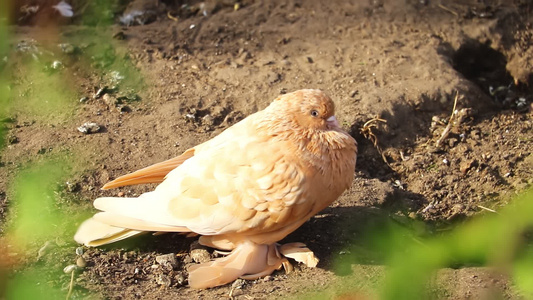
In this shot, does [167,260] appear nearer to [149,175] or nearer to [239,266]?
[239,266]

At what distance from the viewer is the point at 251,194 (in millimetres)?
3488

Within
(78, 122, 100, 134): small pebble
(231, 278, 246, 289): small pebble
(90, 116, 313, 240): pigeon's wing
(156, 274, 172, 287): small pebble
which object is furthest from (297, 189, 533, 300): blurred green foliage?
(78, 122, 100, 134): small pebble

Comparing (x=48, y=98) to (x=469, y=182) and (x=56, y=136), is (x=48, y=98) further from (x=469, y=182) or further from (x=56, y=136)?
(x=469, y=182)

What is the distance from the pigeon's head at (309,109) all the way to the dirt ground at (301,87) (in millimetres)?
600

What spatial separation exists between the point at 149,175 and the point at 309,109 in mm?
991

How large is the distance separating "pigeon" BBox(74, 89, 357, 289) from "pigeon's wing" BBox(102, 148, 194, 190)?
0.17m

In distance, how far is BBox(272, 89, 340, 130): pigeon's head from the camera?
3.76 metres

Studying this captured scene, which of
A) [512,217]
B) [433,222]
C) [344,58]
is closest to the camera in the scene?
[512,217]

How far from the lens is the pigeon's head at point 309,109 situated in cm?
376

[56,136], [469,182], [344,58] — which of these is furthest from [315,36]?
[56,136]

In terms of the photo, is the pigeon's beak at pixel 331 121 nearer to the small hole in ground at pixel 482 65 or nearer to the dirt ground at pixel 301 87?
Answer: the dirt ground at pixel 301 87

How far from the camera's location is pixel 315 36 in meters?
6.03

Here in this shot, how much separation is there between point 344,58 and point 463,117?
109 cm

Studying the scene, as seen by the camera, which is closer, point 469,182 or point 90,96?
point 469,182
